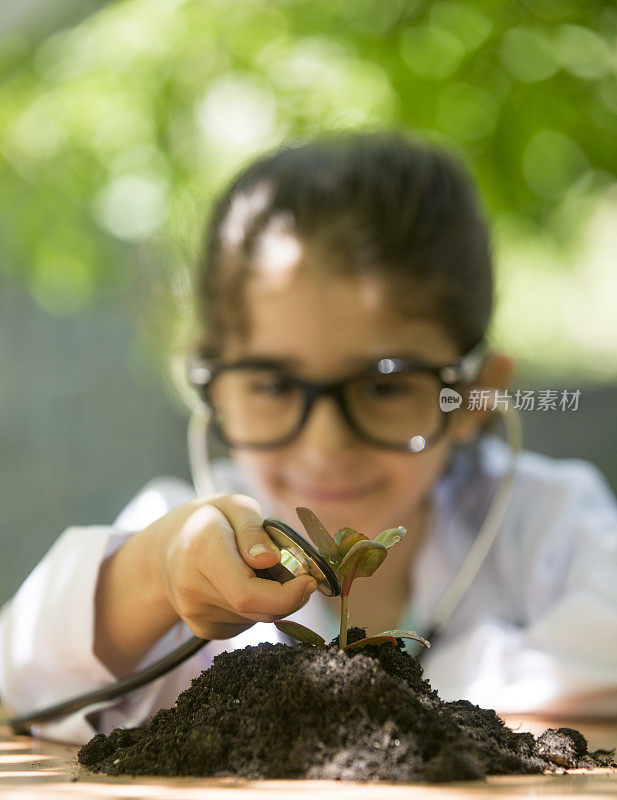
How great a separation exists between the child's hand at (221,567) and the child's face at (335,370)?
399 millimetres

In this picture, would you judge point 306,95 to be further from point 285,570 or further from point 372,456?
point 285,570

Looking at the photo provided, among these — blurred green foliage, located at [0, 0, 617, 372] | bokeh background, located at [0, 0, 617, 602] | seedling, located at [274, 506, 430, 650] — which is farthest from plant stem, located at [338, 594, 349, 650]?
blurred green foliage, located at [0, 0, 617, 372]

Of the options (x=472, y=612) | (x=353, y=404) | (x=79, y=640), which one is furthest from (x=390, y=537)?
(x=472, y=612)

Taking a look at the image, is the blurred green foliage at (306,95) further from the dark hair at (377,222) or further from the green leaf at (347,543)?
the green leaf at (347,543)

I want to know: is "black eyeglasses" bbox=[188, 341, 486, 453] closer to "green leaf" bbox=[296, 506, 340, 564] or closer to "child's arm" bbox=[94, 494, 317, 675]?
"child's arm" bbox=[94, 494, 317, 675]

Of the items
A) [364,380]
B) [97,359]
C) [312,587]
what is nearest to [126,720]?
[312,587]

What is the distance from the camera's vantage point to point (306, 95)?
67.2 inches

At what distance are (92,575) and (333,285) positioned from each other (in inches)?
20.0

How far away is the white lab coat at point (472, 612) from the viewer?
0.68m

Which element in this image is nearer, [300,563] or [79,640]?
[300,563]

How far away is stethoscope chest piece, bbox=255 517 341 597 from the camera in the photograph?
1.42ft

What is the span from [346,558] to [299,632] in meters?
0.06

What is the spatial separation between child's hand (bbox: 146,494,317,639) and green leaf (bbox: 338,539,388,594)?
2 centimetres

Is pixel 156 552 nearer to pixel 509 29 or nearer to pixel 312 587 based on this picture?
pixel 312 587
